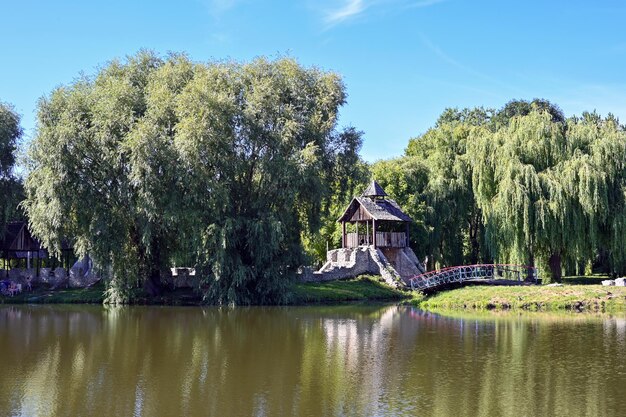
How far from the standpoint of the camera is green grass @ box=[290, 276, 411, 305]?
35625 mm

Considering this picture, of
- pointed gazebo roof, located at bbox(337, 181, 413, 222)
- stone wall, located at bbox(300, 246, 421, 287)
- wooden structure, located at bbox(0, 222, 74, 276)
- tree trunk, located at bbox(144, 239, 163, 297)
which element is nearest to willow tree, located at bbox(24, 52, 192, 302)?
tree trunk, located at bbox(144, 239, 163, 297)

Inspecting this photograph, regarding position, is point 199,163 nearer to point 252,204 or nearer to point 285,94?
point 252,204

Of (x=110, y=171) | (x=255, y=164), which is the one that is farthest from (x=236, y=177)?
(x=110, y=171)

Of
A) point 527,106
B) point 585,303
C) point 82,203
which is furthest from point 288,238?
point 527,106

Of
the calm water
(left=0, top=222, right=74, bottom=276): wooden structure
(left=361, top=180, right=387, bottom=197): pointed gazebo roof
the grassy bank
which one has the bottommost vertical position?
the calm water

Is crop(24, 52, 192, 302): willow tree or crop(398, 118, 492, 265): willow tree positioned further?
crop(398, 118, 492, 265): willow tree

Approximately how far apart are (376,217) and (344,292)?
6.25 m

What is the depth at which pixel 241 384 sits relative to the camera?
14.0m

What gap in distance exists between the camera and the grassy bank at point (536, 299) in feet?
97.4

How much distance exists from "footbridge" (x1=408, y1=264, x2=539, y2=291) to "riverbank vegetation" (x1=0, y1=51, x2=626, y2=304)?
0.82 meters

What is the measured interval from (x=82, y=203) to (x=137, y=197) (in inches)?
106

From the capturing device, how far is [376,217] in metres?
41.4

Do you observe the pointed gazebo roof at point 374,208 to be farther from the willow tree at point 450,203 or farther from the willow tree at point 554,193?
the willow tree at point 554,193

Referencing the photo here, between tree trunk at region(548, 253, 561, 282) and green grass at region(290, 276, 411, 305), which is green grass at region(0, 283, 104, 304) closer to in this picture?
green grass at region(290, 276, 411, 305)
